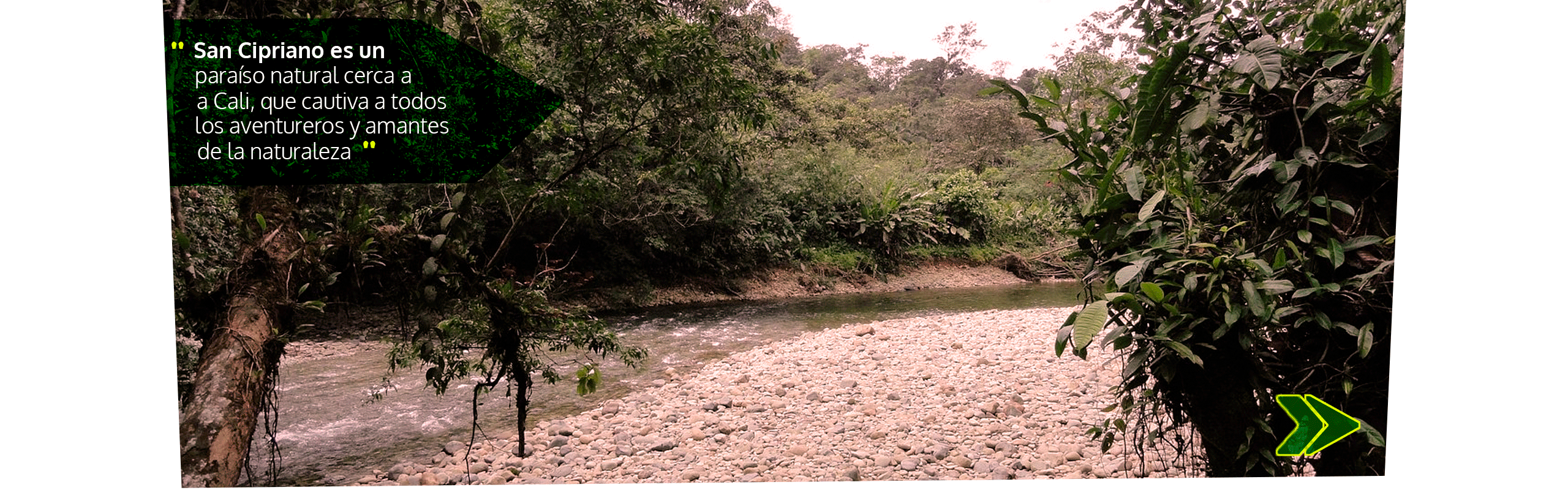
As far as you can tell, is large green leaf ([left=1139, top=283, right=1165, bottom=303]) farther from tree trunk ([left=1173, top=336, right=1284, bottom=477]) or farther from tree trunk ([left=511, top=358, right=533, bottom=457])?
tree trunk ([left=511, top=358, right=533, bottom=457])

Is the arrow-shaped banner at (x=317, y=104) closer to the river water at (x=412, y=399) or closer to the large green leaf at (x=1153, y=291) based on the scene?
the river water at (x=412, y=399)

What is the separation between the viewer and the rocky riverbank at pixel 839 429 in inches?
64.6

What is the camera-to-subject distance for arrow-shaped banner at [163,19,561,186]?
1.22 meters

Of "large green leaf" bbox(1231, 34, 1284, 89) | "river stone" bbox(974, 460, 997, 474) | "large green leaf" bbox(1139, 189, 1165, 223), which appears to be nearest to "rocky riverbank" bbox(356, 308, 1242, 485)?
"river stone" bbox(974, 460, 997, 474)

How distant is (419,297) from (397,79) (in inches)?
15.3

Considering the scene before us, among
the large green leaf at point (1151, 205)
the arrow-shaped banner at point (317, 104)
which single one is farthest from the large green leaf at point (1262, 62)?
the arrow-shaped banner at point (317, 104)

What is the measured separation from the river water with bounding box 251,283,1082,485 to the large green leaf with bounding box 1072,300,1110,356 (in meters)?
0.67

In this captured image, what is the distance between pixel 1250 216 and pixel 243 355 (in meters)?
→ 1.68

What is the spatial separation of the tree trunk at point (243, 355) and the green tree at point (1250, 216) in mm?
1306

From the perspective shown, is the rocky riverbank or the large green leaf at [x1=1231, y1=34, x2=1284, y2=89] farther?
the rocky riverbank

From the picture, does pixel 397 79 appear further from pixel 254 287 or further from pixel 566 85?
pixel 254 287

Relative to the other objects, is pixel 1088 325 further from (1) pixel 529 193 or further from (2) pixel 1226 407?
(1) pixel 529 193

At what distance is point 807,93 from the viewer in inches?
129

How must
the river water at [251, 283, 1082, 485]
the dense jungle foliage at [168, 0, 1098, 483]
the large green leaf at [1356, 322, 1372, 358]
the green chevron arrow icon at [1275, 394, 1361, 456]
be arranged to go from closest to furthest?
the large green leaf at [1356, 322, 1372, 358] < the green chevron arrow icon at [1275, 394, 1361, 456] < the dense jungle foliage at [168, 0, 1098, 483] < the river water at [251, 283, 1082, 485]
